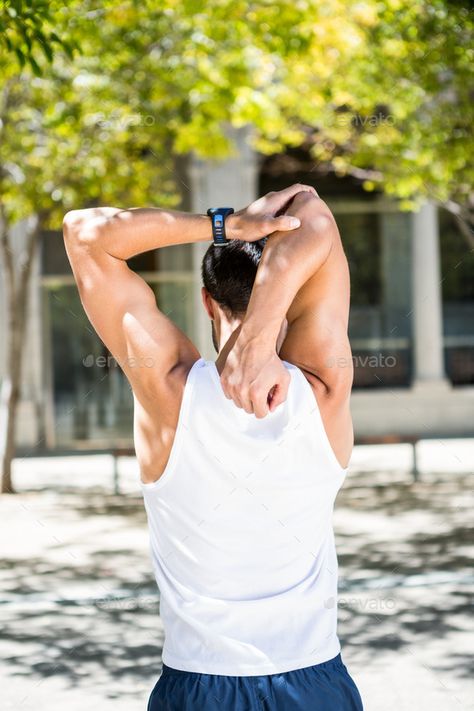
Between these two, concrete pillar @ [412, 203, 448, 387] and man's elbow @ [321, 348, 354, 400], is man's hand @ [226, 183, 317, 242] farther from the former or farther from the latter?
concrete pillar @ [412, 203, 448, 387]

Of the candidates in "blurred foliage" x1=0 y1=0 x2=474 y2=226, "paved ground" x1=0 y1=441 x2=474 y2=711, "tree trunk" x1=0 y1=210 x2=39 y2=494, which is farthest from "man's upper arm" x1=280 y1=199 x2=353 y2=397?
"tree trunk" x1=0 y1=210 x2=39 y2=494

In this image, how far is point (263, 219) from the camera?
2.01 m

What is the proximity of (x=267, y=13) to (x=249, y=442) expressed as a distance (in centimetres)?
941

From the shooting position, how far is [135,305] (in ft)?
6.75

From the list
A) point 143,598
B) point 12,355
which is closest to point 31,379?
point 12,355

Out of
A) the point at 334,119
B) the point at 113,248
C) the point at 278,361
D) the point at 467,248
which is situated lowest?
the point at 278,361

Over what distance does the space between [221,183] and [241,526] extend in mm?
16193

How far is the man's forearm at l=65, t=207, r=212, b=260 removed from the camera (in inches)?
79.0

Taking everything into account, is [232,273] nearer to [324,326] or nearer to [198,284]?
[324,326]

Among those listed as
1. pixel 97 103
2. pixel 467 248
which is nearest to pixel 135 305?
pixel 97 103

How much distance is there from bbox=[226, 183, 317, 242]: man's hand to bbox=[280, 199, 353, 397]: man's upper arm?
70 millimetres

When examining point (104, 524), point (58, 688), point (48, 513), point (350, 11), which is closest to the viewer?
point (58, 688)

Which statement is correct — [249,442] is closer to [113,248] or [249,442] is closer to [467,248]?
[113,248]

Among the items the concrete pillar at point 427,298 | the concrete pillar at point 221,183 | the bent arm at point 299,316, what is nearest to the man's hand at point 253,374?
the bent arm at point 299,316
